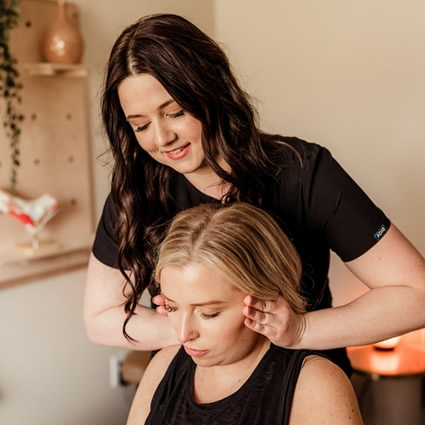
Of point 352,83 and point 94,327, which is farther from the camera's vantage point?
point 352,83

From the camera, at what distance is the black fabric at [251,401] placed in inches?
47.2

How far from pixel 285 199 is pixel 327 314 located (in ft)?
0.85

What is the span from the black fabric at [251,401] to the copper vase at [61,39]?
4.31ft

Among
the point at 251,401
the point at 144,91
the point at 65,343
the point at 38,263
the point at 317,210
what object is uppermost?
the point at 144,91

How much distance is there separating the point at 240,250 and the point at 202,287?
98mm

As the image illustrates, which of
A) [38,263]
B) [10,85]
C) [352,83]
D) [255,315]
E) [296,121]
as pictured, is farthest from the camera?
[296,121]

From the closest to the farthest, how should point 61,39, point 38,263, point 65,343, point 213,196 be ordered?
point 213,196, point 61,39, point 38,263, point 65,343

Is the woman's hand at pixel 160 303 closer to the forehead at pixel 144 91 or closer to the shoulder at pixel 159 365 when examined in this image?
the shoulder at pixel 159 365

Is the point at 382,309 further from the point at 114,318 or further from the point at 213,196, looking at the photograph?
the point at 114,318

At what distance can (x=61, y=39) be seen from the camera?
2182 mm

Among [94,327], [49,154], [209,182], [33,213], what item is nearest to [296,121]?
[49,154]

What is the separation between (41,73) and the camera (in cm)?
219

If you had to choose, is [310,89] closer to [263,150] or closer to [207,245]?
[263,150]

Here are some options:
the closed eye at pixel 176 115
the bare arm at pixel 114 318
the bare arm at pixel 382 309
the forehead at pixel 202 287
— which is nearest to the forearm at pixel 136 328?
the bare arm at pixel 114 318
